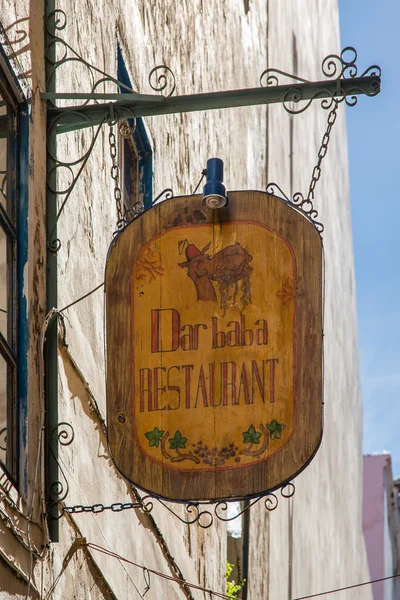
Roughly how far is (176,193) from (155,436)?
4617mm

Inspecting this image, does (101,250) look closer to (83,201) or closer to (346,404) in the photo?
(83,201)

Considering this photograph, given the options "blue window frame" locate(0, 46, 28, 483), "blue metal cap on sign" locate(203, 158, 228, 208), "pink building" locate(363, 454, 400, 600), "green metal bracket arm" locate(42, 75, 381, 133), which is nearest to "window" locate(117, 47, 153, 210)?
"green metal bracket arm" locate(42, 75, 381, 133)

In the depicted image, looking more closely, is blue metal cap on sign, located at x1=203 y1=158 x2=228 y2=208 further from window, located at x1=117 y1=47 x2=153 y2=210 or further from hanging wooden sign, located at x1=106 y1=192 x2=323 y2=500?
window, located at x1=117 y1=47 x2=153 y2=210

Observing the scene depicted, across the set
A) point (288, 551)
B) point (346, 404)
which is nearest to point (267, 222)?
point (288, 551)

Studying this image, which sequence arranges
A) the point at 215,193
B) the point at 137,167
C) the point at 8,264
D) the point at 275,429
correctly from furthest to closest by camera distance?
the point at 137,167, the point at 8,264, the point at 215,193, the point at 275,429

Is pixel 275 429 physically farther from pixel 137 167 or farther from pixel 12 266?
pixel 137 167

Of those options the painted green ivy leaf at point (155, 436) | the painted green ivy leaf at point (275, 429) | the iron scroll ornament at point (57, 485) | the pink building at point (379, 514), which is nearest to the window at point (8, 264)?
the iron scroll ornament at point (57, 485)

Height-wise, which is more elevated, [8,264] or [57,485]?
[8,264]

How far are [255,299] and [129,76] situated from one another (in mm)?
3145

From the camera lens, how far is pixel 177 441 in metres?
4.92

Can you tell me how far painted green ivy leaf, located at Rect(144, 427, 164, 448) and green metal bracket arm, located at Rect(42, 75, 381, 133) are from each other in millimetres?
1474

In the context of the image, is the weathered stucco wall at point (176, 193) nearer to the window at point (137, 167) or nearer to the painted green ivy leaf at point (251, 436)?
the window at point (137, 167)

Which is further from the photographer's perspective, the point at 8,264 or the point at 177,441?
the point at 8,264

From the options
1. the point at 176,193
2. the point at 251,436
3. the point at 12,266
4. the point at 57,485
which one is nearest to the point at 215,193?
the point at 12,266
